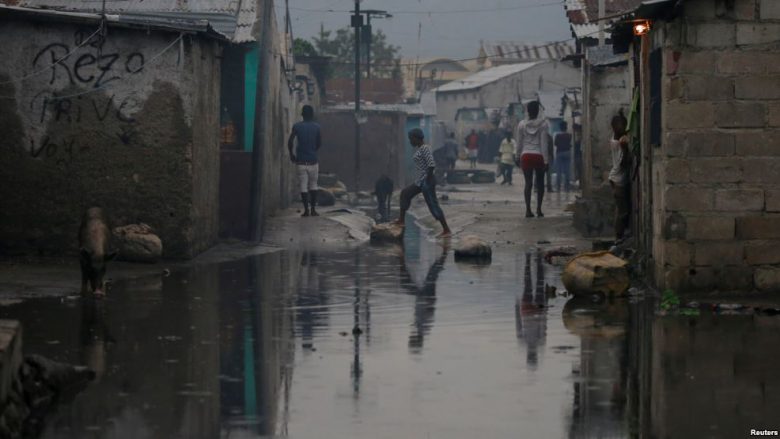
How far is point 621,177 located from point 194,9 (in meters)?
8.42

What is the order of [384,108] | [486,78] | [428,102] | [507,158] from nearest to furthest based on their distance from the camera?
A: 1. [507,158]
2. [384,108]
3. [428,102]
4. [486,78]

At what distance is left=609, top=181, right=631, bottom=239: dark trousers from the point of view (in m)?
16.9

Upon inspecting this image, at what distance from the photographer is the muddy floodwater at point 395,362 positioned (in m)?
7.56

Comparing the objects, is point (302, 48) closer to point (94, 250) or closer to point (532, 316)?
point (94, 250)

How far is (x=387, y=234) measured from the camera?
21.2 m

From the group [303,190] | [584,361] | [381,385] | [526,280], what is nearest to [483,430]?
[381,385]

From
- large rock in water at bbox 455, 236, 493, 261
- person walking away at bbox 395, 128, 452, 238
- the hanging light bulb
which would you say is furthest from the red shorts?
the hanging light bulb

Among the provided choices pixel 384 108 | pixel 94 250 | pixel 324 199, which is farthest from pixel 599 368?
pixel 384 108

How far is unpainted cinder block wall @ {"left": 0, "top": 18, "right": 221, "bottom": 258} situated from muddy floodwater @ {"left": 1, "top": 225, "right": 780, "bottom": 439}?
7.03 feet

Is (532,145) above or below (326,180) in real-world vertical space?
above

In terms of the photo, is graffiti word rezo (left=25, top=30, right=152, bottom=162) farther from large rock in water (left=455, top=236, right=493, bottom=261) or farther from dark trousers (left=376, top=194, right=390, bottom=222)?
dark trousers (left=376, top=194, right=390, bottom=222)

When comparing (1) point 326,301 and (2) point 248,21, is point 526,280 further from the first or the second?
(2) point 248,21

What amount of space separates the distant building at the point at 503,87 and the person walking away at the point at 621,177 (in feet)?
201

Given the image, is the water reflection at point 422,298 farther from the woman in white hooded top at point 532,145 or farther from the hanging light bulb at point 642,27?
the woman in white hooded top at point 532,145
